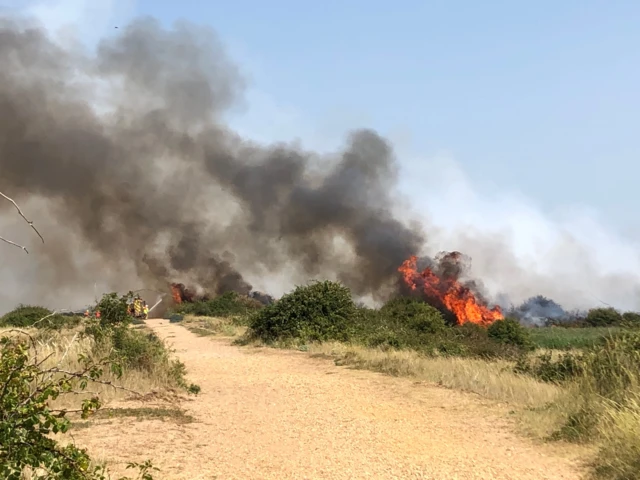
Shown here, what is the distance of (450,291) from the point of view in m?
46.8

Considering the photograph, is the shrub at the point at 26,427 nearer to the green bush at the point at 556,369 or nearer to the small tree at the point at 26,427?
the small tree at the point at 26,427

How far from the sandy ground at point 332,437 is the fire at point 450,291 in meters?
33.2

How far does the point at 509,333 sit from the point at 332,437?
20.5 m

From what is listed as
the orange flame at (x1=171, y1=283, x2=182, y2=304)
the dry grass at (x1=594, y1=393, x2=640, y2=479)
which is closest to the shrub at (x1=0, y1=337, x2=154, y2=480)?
the dry grass at (x1=594, y1=393, x2=640, y2=479)

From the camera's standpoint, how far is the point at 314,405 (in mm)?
10453

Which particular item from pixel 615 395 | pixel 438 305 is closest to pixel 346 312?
pixel 615 395

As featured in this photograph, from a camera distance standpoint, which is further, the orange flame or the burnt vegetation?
the orange flame

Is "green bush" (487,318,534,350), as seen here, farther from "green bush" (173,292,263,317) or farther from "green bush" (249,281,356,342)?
"green bush" (173,292,263,317)

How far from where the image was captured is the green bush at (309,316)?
22094mm

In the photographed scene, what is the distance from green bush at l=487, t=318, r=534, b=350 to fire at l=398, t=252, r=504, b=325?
15.3 metres

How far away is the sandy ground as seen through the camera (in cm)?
660

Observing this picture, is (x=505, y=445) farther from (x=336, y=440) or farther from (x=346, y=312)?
(x=346, y=312)

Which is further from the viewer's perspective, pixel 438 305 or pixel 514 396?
pixel 438 305

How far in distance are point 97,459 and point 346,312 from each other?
17.6 m
